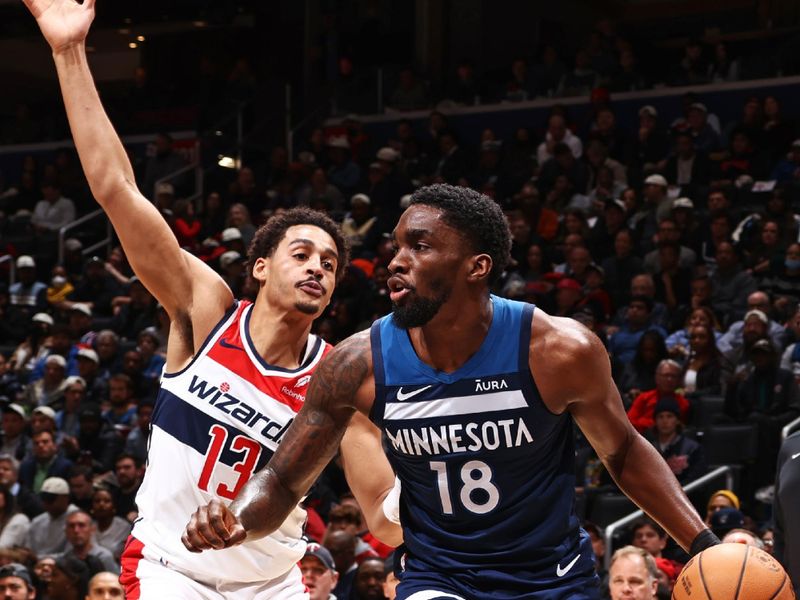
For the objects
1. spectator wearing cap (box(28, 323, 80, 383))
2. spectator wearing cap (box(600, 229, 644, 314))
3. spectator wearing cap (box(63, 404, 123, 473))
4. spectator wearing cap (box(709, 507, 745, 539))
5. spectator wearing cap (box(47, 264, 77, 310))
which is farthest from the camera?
spectator wearing cap (box(47, 264, 77, 310))

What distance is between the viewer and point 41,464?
12578 millimetres

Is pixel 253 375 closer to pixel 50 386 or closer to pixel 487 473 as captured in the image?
pixel 487 473

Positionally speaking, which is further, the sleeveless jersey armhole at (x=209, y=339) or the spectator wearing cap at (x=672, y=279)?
the spectator wearing cap at (x=672, y=279)

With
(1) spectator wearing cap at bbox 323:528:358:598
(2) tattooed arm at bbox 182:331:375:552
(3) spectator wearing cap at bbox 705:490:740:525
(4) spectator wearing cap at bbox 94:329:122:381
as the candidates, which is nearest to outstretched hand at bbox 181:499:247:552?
(2) tattooed arm at bbox 182:331:375:552

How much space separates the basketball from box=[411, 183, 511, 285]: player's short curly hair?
3.49 ft

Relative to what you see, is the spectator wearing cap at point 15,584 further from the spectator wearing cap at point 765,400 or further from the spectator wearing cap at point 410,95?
the spectator wearing cap at point 410,95

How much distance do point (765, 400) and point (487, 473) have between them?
717 centimetres

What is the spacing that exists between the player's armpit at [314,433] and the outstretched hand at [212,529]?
200 millimetres

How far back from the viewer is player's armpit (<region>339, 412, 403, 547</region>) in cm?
461

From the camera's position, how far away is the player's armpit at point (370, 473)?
4.61 metres

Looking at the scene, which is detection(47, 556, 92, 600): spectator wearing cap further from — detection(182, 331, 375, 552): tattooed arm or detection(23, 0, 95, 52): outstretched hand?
detection(182, 331, 375, 552): tattooed arm

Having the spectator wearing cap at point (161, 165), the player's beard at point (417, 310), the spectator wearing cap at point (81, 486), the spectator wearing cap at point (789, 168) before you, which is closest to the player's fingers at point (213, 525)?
the player's beard at point (417, 310)

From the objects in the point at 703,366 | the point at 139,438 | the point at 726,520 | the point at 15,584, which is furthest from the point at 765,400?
the point at 15,584

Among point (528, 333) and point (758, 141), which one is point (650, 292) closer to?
point (758, 141)
